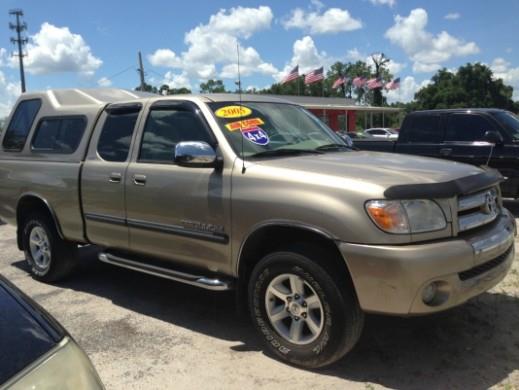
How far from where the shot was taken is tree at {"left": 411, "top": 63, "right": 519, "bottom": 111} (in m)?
66.9

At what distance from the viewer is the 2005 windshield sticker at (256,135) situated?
4.18 m

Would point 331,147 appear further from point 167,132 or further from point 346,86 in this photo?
point 346,86

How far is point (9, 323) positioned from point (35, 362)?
0.82 ft

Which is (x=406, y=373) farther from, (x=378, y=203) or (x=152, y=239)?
(x=152, y=239)

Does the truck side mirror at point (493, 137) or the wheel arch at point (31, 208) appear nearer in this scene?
the wheel arch at point (31, 208)

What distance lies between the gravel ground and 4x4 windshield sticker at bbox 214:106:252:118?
177cm

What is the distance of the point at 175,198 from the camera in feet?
14.1

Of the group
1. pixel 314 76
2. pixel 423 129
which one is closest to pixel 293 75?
pixel 314 76

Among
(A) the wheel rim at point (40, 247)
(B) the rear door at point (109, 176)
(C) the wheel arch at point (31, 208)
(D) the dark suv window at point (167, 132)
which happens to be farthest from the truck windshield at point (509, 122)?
(A) the wheel rim at point (40, 247)

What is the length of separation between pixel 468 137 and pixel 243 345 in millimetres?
6517

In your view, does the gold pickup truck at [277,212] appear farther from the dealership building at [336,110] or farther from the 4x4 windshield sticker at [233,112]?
the dealership building at [336,110]

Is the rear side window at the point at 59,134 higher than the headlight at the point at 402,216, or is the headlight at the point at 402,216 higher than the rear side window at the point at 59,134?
the rear side window at the point at 59,134

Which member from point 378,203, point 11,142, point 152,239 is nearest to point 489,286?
point 378,203

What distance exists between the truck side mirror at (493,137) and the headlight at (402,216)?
A: 5895mm
